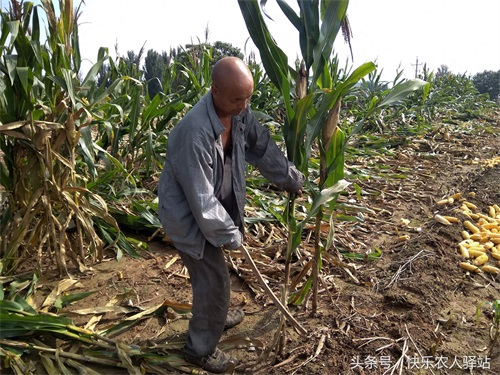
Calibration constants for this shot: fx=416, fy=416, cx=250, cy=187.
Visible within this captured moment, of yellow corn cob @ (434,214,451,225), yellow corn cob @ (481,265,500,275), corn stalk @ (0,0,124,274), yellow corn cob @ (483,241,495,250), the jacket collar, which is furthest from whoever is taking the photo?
yellow corn cob @ (434,214,451,225)

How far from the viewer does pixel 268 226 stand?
144 inches

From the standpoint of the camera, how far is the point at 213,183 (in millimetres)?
1935

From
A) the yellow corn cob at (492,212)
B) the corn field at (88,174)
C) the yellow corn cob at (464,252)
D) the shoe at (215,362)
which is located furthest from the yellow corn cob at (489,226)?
the shoe at (215,362)

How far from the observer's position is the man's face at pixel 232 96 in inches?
68.7

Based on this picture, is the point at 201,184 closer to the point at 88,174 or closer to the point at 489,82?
the point at 88,174

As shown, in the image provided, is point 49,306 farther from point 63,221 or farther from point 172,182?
point 172,182

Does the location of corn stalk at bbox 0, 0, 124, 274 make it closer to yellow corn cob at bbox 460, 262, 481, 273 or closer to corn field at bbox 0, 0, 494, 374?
corn field at bbox 0, 0, 494, 374

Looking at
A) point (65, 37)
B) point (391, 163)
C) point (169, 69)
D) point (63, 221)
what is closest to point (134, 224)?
point (63, 221)

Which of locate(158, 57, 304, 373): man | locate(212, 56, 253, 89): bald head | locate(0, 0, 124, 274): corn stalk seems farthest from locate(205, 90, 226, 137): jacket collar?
locate(0, 0, 124, 274): corn stalk

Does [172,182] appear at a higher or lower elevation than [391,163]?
higher

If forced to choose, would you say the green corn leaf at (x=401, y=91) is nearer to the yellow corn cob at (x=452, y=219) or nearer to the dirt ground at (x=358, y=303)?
the dirt ground at (x=358, y=303)

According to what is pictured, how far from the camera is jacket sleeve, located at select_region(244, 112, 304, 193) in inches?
85.2

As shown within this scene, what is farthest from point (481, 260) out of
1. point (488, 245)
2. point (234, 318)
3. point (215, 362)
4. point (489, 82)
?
point (489, 82)

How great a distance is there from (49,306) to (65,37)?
1626 millimetres
